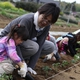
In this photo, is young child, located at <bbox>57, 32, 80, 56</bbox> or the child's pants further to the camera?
young child, located at <bbox>57, 32, 80, 56</bbox>

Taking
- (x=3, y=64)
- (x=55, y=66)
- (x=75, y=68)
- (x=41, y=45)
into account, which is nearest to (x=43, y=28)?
(x=41, y=45)

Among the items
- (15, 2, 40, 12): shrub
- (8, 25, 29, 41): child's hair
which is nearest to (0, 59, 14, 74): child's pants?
(8, 25, 29, 41): child's hair

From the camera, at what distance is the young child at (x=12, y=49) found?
267cm

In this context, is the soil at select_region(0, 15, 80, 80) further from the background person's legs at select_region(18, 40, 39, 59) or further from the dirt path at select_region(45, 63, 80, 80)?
the background person's legs at select_region(18, 40, 39, 59)

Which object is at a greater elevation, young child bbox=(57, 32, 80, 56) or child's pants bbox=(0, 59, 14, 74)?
child's pants bbox=(0, 59, 14, 74)

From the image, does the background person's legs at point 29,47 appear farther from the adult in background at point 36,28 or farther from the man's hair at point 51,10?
the man's hair at point 51,10

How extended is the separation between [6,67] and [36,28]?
65 centimetres

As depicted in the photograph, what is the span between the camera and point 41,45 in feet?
10.6

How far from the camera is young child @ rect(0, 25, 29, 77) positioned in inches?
105

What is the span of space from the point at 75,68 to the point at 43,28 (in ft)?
4.67

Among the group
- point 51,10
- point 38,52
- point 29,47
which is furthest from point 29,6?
point 51,10

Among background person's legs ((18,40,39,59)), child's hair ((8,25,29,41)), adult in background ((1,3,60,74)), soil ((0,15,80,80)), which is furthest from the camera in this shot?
soil ((0,15,80,80))

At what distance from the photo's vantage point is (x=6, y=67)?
8.92 feet

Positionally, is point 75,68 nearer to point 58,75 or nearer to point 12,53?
point 58,75
